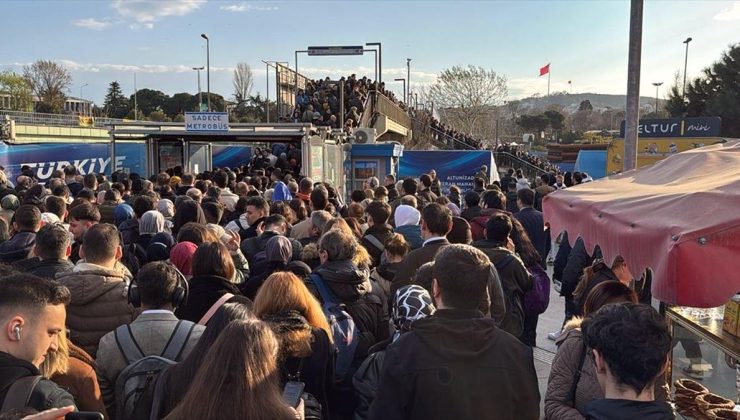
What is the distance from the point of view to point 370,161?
18.1 m

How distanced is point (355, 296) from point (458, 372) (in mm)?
1638

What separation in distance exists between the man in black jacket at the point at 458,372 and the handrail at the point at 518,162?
1071 inches

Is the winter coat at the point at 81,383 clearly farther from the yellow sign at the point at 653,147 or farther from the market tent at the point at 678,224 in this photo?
the yellow sign at the point at 653,147

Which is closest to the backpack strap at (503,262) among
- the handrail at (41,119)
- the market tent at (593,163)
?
the market tent at (593,163)

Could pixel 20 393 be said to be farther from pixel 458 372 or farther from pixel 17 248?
pixel 17 248

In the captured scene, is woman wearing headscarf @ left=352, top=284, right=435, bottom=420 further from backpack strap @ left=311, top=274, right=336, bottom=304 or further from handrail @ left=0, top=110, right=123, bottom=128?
handrail @ left=0, top=110, right=123, bottom=128

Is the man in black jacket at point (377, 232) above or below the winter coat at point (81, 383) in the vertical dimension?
above

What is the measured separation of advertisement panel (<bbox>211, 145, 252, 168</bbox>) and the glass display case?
55.2 feet

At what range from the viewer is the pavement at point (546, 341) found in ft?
21.1

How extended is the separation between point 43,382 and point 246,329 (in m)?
0.86

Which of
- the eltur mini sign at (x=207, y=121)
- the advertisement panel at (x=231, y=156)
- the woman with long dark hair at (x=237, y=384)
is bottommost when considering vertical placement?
the woman with long dark hair at (x=237, y=384)

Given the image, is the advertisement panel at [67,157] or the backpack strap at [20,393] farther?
the advertisement panel at [67,157]

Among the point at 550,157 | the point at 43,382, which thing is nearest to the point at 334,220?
the point at 43,382

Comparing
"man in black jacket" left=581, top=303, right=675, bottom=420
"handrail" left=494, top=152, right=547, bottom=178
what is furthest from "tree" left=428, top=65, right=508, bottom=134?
"man in black jacket" left=581, top=303, right=675, bottom=420
